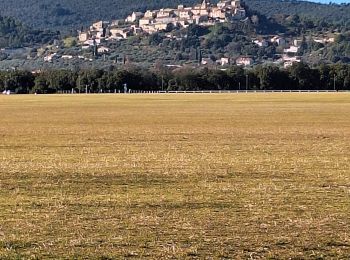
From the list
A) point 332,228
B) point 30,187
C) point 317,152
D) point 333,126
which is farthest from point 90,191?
point 333,126

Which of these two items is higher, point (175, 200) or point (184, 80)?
point (175, 200)

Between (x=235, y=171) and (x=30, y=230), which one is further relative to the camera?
(x=235, y=171)

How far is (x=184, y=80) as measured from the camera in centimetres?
17475

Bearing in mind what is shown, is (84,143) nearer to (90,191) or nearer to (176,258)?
(90,191)

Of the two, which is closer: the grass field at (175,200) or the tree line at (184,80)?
the grass field at (175,200)

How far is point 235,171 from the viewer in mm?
19828

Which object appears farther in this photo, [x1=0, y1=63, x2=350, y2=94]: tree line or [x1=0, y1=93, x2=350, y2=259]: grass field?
[x1=0, y1=63, x2=350, y2=94]: tree line

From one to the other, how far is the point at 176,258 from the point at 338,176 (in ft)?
30.2

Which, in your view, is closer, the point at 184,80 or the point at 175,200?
the point at 175,200

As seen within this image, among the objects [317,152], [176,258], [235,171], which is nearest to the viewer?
[176,258]

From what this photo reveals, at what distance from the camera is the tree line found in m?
168

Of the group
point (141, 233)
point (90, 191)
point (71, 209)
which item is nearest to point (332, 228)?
point (141, 233)

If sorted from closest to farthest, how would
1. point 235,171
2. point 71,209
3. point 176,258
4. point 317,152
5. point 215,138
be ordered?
point 176,258 → point 71,209 → point 235,171 → point 317,152 → point 215,138

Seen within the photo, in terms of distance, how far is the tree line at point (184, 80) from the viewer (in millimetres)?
167875
